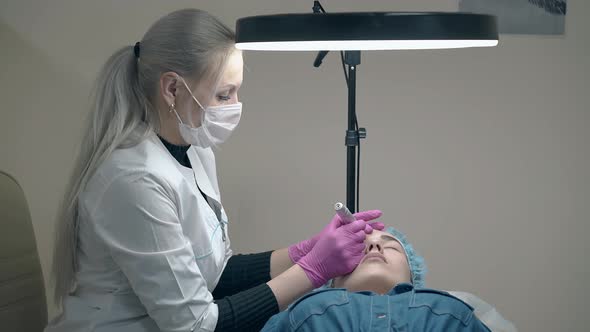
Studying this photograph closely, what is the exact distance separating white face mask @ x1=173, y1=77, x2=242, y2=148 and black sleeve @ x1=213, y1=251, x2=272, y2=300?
419mm

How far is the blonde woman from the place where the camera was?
1360 millimetres

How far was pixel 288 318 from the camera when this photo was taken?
133cm

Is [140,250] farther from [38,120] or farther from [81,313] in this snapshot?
[38,120]

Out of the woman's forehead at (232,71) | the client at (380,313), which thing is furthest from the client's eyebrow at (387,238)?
the woman's forehead at (232,71)

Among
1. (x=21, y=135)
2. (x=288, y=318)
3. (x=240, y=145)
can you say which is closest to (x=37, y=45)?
(x=21, y=135)

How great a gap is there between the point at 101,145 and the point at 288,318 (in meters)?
0.54

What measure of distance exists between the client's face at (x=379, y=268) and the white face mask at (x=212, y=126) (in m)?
0.46

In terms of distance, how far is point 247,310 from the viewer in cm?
148

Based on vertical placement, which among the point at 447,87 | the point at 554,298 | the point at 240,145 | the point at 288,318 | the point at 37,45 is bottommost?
the point at 554,298

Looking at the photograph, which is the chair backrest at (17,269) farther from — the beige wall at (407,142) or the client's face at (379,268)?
the client's face at (379,268)

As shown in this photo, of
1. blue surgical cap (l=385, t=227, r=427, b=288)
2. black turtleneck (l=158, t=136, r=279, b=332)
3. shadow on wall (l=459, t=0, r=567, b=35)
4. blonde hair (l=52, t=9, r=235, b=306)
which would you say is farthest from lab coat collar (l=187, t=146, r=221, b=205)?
shadow on wall (l=459, t=0, r=567, b=35)

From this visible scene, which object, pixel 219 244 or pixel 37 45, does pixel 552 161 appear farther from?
pixel 37 45

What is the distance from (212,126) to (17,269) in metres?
0.61

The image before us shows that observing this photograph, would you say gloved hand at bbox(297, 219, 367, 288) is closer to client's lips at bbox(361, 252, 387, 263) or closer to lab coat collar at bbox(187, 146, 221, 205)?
client's lips at bbox(361, 252, 387, 263)
